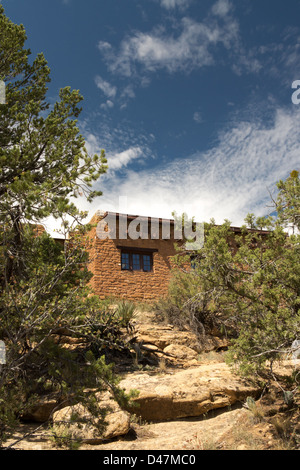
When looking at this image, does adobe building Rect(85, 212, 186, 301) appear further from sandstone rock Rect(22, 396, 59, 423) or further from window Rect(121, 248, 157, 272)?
sandstone rock Rect(22, 396, 59, 423)

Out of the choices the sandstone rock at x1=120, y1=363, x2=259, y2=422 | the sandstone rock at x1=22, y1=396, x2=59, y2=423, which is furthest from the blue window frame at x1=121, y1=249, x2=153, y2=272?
→ the sandstone rock at x1=22, y1=396, x2=59, y2=423

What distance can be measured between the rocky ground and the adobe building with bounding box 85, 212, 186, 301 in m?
5.25

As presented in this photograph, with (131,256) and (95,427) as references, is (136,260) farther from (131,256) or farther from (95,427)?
(95,427)

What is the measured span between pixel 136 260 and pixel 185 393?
28.3 ft

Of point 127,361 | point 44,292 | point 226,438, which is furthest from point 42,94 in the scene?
point 226,438

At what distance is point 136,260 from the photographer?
1598cm

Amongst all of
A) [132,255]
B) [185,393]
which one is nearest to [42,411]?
[185,393]

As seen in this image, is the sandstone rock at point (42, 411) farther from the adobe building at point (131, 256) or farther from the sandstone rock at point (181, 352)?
the adobe building at point (131, 256)

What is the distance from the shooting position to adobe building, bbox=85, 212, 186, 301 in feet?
49.3

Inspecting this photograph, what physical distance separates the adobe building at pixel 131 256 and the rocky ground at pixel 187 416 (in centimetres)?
525

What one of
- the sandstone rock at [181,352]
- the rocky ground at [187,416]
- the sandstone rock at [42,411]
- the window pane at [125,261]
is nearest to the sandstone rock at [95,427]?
the rocky ground at [187,416]

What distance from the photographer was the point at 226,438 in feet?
21.2
